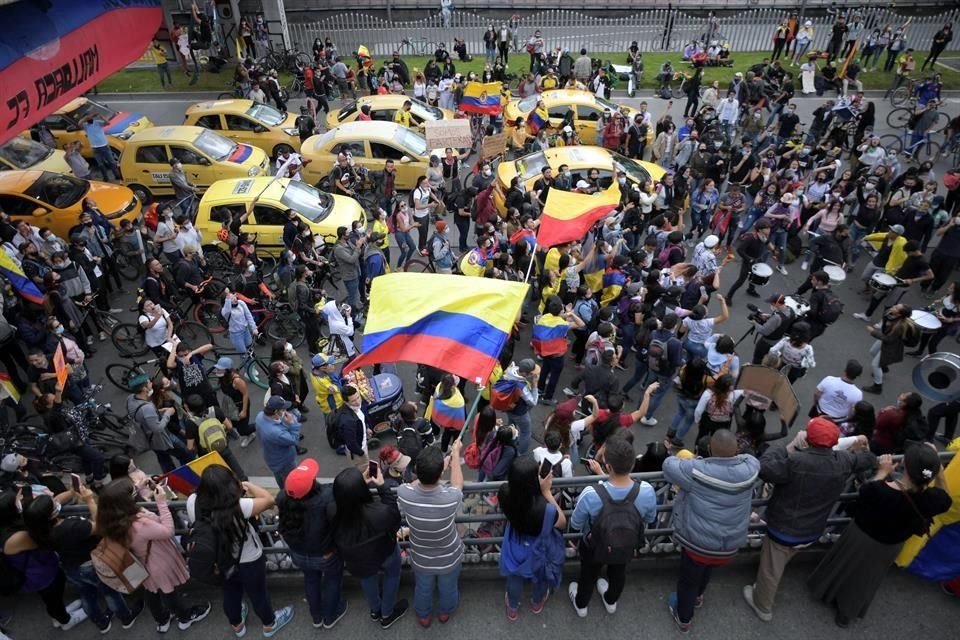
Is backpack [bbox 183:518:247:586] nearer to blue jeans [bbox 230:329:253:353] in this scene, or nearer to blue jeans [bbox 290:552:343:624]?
blue jeans [bbox 290:552:343:624]

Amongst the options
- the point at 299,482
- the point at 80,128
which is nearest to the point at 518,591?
the point at 299,482

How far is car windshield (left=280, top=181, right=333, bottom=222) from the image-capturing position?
12.2 meters

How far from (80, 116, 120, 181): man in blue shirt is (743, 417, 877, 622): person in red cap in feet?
54.4

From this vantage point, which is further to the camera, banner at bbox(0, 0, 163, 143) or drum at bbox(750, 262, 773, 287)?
drum at bbox(750, 262, 773, 287)

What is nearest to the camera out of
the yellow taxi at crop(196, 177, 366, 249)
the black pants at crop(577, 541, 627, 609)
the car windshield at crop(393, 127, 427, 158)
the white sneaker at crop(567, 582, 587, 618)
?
the black pants at crop(577, 541, 627, 609)

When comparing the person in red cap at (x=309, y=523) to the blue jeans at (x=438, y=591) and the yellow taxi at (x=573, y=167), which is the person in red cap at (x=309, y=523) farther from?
the yellow taxi at (x=573, y=167)

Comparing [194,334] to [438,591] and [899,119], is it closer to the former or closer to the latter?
[438,591]

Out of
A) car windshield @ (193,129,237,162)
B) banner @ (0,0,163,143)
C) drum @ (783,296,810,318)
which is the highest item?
banner @ (0,0,163,143)

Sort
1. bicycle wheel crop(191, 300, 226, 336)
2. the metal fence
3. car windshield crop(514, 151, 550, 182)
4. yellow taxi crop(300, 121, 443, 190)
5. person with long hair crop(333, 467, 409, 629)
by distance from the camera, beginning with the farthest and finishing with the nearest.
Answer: the metal fence
yellow taxi crop(300, 121, 443, 190)
car windshield crop(514, 151, 550, 182)
bicycle wheel crop(191, 300, 226, 336)
person with long hair crop(333, 467, 409, 629)

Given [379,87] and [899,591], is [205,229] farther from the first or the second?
[899,591]

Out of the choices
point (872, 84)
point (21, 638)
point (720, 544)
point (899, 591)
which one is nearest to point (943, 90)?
point (872, 84)

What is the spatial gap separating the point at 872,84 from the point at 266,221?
2211 cm

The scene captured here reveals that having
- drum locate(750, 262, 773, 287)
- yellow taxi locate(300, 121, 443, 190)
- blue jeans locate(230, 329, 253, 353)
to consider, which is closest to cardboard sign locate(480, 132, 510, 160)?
yellow taxi locate(300, 121, 443, 190)

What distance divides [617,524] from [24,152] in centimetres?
1611
